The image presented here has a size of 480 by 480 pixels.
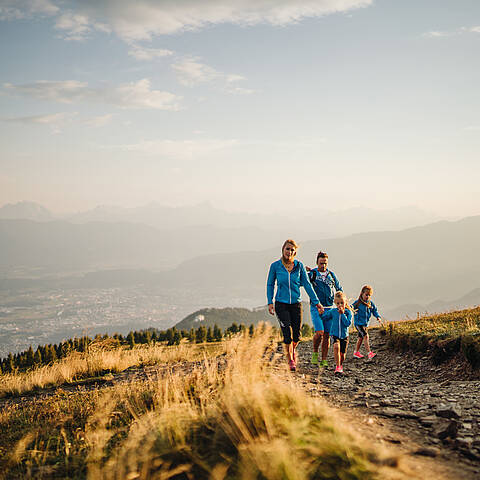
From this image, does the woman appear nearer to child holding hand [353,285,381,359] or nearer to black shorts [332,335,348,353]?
black shorts [332,335,348,353]

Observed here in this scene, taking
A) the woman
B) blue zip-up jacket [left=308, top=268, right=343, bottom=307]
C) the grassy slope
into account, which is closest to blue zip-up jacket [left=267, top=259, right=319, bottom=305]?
the woman

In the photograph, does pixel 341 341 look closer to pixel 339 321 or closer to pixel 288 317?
pixel 339 321

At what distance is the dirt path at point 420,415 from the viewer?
143 inches

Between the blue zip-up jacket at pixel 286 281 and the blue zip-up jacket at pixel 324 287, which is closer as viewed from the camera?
the blue zip-up jacket at pixel 286 281

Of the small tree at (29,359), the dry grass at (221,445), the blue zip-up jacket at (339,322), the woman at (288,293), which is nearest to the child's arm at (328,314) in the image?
the blue zip-up jacket at (339,322)

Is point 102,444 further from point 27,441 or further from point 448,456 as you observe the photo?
point 448,456

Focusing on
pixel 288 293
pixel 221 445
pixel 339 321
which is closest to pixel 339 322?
pixel 339 321

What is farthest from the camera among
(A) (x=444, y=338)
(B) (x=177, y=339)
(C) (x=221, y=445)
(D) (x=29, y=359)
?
(B) (x=177, y=339)

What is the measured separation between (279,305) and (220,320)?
133m

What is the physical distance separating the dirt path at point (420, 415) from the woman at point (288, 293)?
0.95 meters

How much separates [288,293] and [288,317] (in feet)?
1.69

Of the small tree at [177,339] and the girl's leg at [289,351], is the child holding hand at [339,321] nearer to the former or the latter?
the girl's leg at [289,351]

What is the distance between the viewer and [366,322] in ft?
35.8

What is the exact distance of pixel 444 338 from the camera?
980 cm
